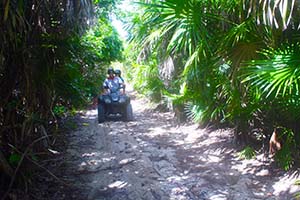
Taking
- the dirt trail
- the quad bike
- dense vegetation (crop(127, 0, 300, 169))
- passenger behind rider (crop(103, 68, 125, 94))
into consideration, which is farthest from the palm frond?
passenger behind rider (crop(103, 68, 125, 94))

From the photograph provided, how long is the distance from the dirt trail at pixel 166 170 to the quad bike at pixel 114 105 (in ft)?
4.74

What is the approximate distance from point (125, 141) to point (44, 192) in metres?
2.69

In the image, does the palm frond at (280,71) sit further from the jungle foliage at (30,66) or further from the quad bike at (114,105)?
the quad bike at (114,105)

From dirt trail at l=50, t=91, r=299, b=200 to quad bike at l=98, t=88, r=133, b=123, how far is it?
4.74 feet

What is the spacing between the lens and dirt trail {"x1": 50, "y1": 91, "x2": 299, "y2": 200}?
4051mm

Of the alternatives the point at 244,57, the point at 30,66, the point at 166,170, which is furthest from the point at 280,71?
the point at 30,66

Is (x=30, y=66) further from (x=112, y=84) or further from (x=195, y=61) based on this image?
(x=112, y=84)

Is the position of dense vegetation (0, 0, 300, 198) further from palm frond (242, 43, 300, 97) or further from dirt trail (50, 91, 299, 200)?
dirt trail (50, 91, 299, 200)

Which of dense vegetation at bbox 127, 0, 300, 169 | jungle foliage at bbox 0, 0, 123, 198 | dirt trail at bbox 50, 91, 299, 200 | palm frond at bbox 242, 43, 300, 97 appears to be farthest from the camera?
dirt trail at bbox 50, 91, 299, 200

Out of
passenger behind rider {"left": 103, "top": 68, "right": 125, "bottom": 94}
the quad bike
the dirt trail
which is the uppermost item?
passenger behind rider {"left": 103, "top": 68, "right": 125, "bottom": 94}

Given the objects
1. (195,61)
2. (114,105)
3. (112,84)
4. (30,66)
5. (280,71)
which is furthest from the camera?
(112,84)

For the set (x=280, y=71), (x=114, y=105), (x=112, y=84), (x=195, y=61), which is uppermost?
(x=195, y=61)

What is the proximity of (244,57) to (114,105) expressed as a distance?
496cm

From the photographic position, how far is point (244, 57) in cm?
431
